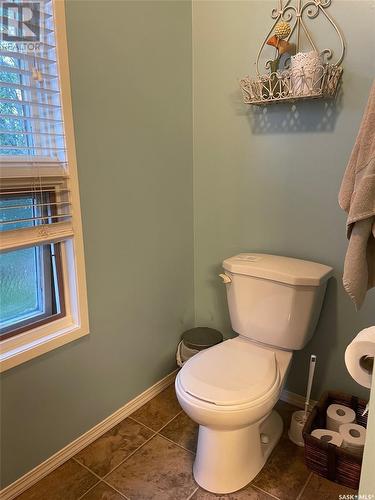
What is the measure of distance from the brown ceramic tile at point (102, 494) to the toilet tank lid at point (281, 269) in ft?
3.37

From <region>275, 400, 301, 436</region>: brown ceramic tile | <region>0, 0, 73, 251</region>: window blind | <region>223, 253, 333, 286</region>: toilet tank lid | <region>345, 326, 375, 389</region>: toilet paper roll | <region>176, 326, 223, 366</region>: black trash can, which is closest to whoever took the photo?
<region>345, 326, 375, 389</region>: toilet paper roll

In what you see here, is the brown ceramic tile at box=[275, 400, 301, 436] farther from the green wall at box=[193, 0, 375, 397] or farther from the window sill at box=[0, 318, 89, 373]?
the window sill at box=[0, 318, 89, 373]

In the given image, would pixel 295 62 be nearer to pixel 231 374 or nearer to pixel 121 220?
pixel 121 220

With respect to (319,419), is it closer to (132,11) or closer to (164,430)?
(164,430)

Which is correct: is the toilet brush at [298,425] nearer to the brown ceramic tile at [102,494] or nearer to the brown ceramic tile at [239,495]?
the brown ceramic tile at [239,495]

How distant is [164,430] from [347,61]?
6.02 ft

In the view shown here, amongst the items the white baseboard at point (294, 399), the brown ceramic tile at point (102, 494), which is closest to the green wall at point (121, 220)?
the brown ceramic tile at point (102, 494)

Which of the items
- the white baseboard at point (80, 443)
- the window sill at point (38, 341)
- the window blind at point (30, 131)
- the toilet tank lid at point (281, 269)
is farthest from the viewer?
the toilet tank lid at point (281, 269)

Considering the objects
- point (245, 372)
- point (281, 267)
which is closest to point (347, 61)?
point (281, 267)

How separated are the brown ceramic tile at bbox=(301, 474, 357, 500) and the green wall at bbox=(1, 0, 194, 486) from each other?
90 cm

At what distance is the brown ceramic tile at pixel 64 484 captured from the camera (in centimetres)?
145

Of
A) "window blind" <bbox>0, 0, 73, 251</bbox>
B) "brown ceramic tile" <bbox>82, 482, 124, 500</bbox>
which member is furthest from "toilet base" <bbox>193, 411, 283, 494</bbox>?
"window blind" <bbox>0, 0, 73, 251</bbox>

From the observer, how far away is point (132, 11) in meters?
1.58

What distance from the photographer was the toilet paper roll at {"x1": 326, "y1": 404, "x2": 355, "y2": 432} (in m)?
1.62
